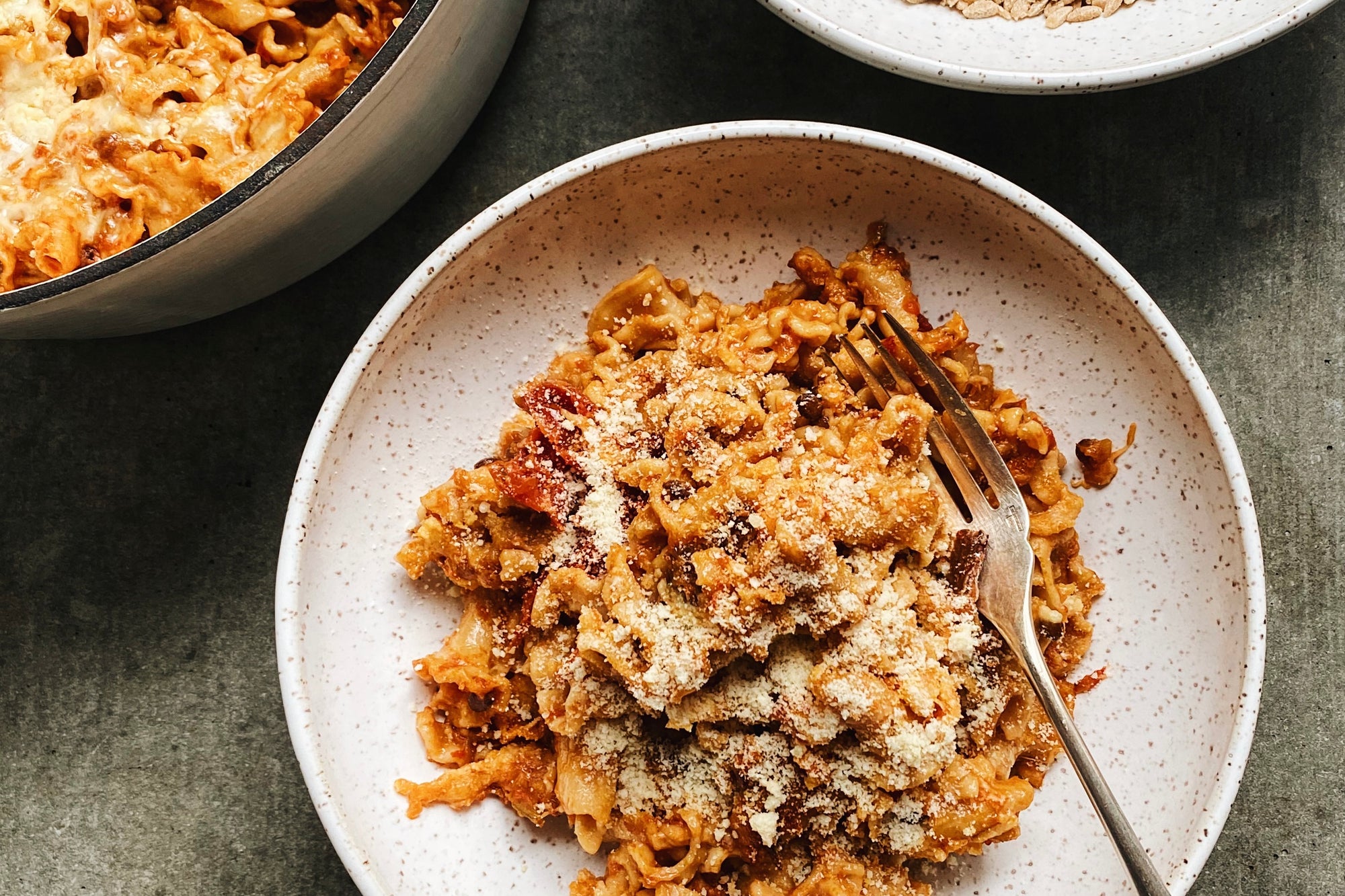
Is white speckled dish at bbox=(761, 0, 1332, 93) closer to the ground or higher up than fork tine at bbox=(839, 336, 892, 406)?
higher up

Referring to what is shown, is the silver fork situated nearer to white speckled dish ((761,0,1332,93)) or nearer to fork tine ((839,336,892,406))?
fork tine ((839,336,892,406))

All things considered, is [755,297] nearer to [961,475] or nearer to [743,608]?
[961,475]

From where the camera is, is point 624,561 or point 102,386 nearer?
point 624,561

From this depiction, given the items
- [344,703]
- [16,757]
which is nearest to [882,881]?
[344,703]

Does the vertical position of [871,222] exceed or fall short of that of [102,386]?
it exceeds it

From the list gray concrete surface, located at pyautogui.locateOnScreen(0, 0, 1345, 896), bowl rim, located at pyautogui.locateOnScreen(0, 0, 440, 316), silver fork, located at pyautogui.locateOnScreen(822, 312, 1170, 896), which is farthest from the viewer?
gray concrete surface, located at pyautogui.locateOnScreen(0, 0, 1345, 896)

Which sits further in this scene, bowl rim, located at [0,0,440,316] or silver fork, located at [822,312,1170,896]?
silver fork, located at [822,312,1170,896]

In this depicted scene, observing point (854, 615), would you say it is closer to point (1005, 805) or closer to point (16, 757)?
point (1005, 805)

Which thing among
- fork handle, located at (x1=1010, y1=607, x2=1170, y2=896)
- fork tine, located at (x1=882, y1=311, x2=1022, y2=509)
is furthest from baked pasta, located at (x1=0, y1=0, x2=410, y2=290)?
fork handle, located at (x1=1010, y1=607, x2=1170, y2=896)
